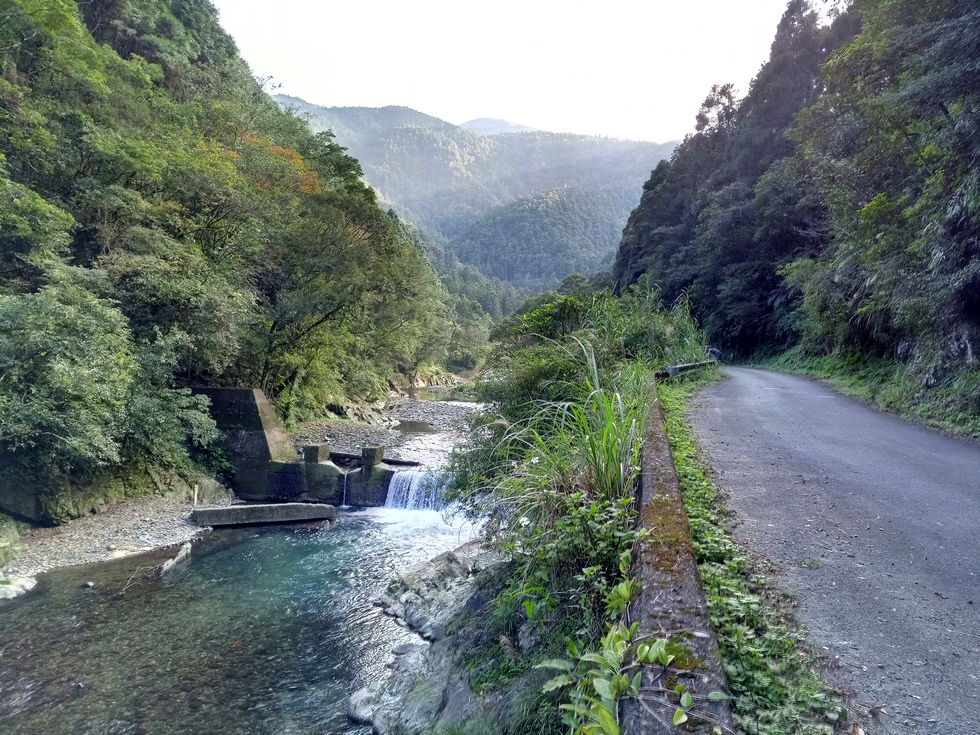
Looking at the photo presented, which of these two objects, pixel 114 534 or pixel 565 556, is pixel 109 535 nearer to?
pixel 114 534

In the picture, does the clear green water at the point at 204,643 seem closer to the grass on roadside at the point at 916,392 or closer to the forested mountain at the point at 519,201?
the grass on roadside at the point at 916,392

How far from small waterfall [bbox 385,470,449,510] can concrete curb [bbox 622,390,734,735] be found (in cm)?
1095

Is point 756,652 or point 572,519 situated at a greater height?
point 572,519

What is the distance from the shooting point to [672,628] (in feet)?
6.90

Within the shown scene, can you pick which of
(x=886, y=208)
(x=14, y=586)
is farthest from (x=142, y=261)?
(x=886, y=208)

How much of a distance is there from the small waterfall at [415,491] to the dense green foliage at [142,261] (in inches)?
198

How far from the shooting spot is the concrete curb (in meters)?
1.70

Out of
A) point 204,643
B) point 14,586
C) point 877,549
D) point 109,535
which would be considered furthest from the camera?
point 109,535

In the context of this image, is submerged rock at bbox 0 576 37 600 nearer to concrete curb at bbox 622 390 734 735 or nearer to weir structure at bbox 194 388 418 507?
weir structure at bbox 194 388 418 507

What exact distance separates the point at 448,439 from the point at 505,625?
17.2 metres

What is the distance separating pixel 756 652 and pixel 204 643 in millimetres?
7569

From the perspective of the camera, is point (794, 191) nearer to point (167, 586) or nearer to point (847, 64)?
point (847, 64)

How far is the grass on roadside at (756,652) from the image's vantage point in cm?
196

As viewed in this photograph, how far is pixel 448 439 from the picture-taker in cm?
2106
